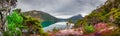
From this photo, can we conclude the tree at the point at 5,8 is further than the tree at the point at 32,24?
No

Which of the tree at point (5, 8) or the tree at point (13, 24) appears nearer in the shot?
the tree at point (5, 8)

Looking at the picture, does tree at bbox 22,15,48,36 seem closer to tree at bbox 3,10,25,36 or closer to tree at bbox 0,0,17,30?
tree at bbox 3,10,25,36

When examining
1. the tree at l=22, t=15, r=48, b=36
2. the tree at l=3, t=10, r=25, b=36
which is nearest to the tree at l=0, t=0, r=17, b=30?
the tree at l=3, t=10, r=25, b=36

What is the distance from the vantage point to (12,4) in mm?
45031

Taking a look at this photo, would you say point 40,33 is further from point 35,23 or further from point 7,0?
point 7,0

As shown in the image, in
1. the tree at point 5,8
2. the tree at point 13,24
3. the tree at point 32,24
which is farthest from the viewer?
the tree at point 32,24

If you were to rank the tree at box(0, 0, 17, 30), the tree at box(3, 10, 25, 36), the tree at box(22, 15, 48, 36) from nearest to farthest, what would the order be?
the tree at box(0, 0, 17, 30) < the tree at box(3, 10, 25, 36) < the tree at box(22, 15, 48, 36)

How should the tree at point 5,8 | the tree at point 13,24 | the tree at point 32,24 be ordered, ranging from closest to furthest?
the tree at point 5,8 < the tree at point 13,24 < the tree at point 32,24

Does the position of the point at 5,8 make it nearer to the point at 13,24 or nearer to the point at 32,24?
the point at 13,24

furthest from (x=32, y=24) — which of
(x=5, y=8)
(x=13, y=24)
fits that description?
(x=5, y=8)

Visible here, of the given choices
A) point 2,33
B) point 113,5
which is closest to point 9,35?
point 2,33

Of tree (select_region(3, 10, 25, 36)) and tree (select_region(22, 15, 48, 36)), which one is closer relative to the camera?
tree (select_region(3, 10, 25, 36))

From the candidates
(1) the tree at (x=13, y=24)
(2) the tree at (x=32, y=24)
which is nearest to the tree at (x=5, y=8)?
(1) the tree at (x=13, y=24)

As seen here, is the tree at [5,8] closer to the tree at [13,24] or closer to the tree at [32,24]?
the tree at [13,24]
